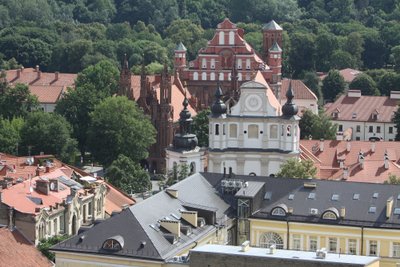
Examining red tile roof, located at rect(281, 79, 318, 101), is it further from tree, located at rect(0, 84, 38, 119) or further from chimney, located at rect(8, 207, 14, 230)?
chimney, located at rect(8, 207, 14, 230)

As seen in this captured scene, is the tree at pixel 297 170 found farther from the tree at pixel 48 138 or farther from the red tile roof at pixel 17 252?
→ the tree at pixel 48 138

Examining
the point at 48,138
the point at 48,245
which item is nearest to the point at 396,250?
the point at 48,245

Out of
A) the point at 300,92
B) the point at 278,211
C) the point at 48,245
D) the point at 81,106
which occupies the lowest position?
the point at 48,245

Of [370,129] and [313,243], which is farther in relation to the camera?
[370,129]

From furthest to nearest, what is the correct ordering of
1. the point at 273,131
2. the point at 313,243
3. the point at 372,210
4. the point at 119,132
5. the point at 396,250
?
the point at 119,132 → the point at 273,131 → the point at 313,243 → the point at 372,210 → the point at 396,250

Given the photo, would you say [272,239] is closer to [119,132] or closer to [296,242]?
[296,242]

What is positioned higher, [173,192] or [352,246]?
[173,192]

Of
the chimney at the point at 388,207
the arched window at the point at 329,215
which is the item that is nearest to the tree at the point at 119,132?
the arched window at the point at 329,215
